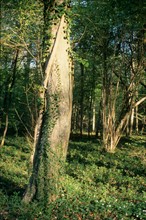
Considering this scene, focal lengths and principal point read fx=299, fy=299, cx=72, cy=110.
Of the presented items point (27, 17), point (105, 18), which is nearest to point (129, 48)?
point (105, 18)

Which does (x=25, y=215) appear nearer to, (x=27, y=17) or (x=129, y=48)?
(x=27, y=17)

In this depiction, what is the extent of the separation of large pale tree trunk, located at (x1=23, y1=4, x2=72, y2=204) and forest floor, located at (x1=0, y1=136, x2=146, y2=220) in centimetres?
39

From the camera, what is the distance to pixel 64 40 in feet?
26.2

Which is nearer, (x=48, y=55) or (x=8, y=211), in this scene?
(x=8, y=211)

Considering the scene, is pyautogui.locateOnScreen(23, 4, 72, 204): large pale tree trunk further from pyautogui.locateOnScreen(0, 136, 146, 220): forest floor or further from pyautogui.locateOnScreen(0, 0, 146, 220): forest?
pyautogui.locateOnScreen(0, 136, 146, 220): forest floor

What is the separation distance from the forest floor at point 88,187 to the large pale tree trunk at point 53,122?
1.27ft

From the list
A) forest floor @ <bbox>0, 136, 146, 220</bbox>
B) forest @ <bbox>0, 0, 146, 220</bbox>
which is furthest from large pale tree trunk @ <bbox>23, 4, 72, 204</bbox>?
forest floor @ <bbox>0, 136, 146, 220</bbox>

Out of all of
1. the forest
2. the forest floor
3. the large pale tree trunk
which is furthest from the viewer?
the large pale tree trunk

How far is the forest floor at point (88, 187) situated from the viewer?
22.3 feet

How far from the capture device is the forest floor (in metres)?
6.79

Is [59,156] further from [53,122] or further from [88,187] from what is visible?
[88,187]

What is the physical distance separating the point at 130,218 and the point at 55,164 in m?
2.23

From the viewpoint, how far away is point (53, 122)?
773 cm

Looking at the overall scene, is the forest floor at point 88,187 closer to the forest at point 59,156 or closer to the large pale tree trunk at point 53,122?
the forest at point 59,156
